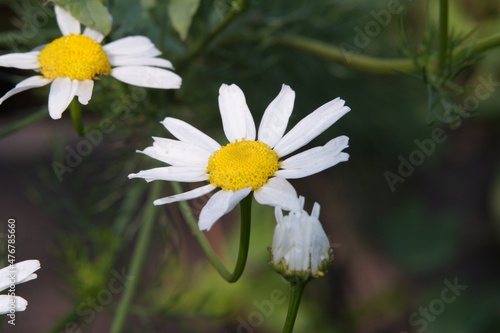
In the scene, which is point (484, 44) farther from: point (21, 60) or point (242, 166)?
point (21, 60)

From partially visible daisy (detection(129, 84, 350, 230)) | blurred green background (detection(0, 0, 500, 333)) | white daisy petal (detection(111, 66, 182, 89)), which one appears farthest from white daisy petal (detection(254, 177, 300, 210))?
blurred green background (detection(0, 0, 500, 333))

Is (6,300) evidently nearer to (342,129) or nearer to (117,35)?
(117,35)

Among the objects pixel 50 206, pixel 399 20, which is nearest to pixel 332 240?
pixel 50 206

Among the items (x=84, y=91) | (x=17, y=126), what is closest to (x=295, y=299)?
(x=84, y=91)

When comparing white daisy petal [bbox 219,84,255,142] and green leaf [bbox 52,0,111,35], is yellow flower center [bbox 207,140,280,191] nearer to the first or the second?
white daisy petal [bbox 219,84,255,142]

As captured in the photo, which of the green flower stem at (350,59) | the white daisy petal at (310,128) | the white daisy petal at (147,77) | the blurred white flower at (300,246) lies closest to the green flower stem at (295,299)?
the blurred white flower at (300,246)
